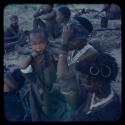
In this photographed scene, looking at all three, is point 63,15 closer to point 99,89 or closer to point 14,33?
point 14,33

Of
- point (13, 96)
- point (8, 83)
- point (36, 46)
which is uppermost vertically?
point (36, 46)

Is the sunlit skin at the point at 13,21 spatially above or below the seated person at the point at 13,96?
above

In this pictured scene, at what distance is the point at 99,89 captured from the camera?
1939mm

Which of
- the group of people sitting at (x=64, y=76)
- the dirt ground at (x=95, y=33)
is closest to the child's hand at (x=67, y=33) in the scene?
the group of people sitting at (x=64, y=76)

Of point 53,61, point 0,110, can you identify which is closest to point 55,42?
point 53,61

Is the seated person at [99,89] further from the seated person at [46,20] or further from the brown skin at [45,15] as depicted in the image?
the brown skin at [45,15]

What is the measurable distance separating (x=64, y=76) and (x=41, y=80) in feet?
0.59

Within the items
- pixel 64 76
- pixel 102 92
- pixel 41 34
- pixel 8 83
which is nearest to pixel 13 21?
pixel 41 34

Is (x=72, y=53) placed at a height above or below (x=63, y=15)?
below

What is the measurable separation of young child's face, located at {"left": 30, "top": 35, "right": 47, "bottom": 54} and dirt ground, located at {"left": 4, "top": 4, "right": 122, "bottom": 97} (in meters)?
0.09

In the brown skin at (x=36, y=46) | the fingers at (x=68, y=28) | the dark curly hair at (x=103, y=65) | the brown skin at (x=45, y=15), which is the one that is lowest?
the dark curly hair at (x=103, y=65)

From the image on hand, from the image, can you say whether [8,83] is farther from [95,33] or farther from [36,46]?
[95,33]

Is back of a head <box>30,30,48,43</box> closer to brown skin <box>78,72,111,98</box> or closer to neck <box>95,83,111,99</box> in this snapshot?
brown skin <box>78,72,111,98</box>

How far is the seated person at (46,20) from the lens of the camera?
6.34 ft
